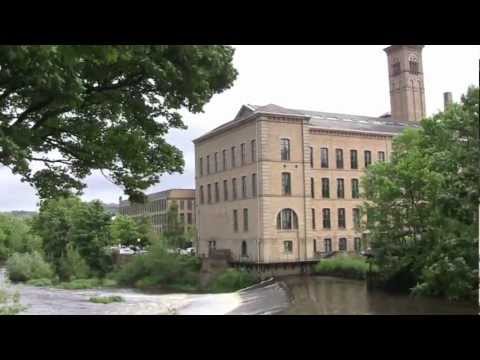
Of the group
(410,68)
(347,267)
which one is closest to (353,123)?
(347,267)

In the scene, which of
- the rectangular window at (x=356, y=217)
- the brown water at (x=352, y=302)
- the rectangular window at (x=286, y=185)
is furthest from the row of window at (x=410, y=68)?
the rectangular window at (x=286, y=185)

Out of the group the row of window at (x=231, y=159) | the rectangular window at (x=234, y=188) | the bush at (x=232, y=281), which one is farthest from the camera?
the rectangular window at (x=234, y=188)

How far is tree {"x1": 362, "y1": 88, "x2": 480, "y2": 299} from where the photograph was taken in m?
11.9

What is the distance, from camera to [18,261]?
21.6 metres

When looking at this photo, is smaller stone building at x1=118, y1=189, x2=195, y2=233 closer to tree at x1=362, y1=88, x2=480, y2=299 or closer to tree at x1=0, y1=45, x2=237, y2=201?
tree at x1=0, y1=45, x2=237, y2=201

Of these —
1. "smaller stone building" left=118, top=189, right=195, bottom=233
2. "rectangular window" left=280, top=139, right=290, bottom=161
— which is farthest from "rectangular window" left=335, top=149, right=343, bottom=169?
"smaller stone building" left=118, top=189, right=195, bottom=233

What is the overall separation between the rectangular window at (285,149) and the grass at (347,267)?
5.83 m

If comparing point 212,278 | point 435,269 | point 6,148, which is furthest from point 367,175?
point 6,148

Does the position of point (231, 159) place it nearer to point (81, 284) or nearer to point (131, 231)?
point (131, 231)

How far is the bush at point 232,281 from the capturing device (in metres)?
20.8

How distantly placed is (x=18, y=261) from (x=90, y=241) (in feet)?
12.1

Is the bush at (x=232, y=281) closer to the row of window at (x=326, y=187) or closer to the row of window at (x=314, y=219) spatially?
the row of window at (x=314, y=219)

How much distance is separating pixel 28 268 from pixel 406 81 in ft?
58.6

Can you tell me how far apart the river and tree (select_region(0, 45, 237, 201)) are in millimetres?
5916
